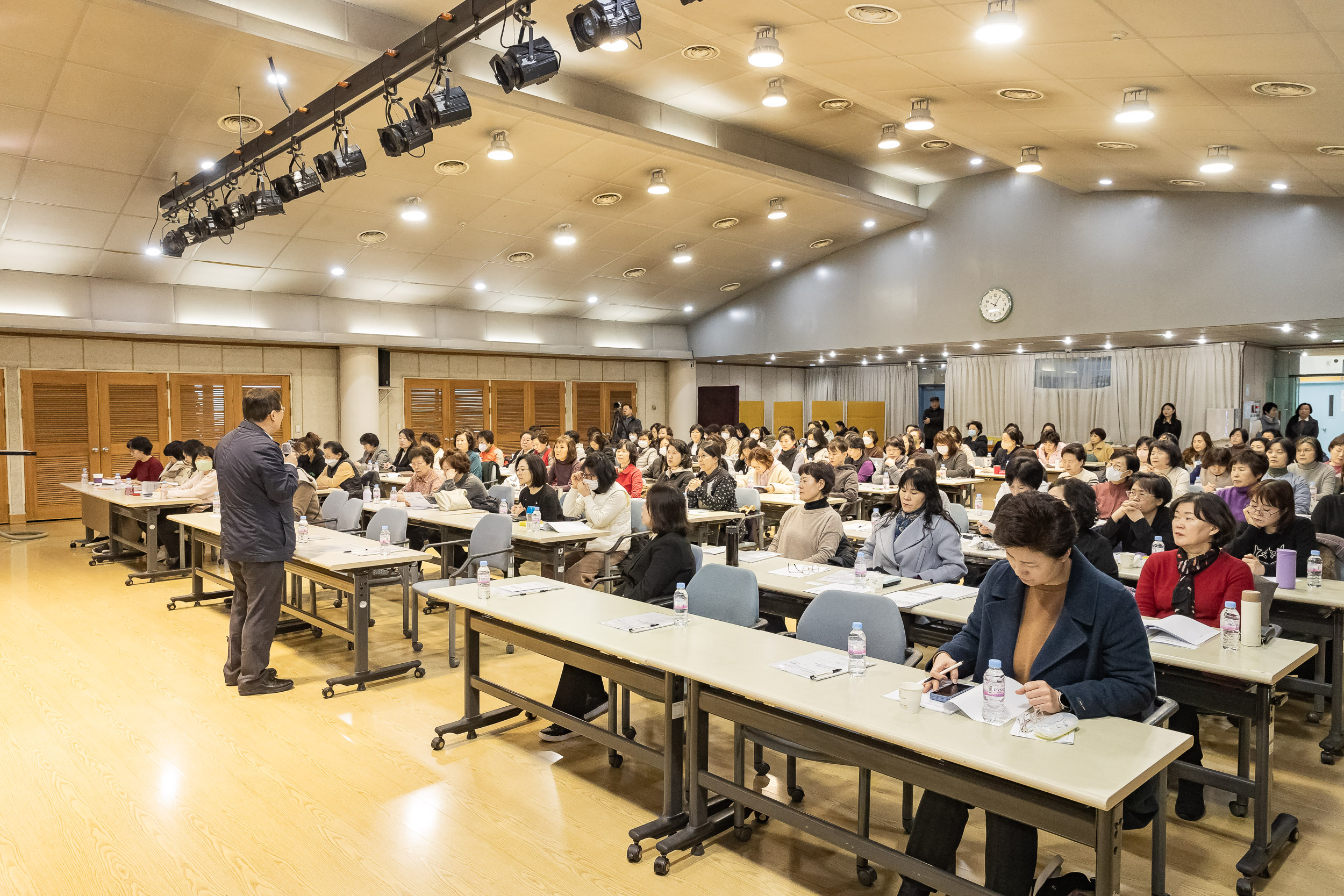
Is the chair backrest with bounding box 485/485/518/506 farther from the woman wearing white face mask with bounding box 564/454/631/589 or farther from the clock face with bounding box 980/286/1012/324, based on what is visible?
the clock face with bounding box 980/286/1012/324

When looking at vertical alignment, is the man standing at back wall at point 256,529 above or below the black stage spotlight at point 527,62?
below

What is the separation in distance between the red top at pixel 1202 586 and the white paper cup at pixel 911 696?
1.70m

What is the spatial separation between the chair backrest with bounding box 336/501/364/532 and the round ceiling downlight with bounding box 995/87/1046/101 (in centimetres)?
689

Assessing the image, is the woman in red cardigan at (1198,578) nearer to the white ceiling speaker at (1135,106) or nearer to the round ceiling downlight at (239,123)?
the white ceiling speaker at (1135,106)

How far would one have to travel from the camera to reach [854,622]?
3.69 meters

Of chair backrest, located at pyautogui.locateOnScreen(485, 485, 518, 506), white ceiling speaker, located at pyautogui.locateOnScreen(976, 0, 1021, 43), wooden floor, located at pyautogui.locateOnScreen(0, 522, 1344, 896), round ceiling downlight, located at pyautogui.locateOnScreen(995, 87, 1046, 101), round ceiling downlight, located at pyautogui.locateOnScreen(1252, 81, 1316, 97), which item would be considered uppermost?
round ceiling downlight, located at pyautogui.locateOnScreen(995, 87, 1046, 101)

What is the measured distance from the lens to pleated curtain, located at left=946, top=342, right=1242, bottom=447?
14.6m

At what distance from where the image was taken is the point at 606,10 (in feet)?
16.0

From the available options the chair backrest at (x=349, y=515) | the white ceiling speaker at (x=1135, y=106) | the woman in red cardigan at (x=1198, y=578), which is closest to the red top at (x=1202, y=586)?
the woman in red cardigan at (x=1198, y=578)

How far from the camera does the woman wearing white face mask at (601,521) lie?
21.2 ft

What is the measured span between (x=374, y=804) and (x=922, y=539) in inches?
127

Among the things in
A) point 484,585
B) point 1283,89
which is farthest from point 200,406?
point 1283,89

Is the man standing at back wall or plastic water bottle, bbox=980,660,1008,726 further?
the man standing at back wall

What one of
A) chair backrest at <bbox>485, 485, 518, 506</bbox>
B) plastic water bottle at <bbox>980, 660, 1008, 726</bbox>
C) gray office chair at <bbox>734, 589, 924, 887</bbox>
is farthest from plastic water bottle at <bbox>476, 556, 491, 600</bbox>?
chair backrest at <bbox>485, 485, 518, 506</bbox>
